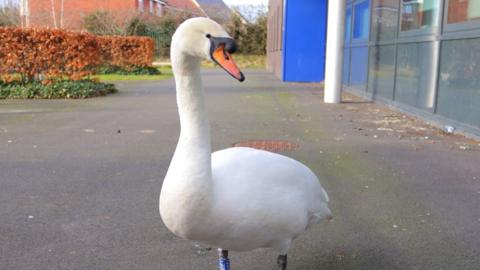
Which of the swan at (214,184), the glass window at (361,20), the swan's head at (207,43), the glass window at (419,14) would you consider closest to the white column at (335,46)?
the glass window at (419,14)

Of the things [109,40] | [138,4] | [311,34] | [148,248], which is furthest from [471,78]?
[138,4]

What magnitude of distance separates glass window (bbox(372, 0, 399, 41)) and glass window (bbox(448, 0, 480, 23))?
120 inches

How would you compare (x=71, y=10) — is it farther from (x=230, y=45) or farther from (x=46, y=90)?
(x=230, y=45)

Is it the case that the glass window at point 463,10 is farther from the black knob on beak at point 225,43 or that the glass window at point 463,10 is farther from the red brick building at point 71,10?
the red brick building at point 71,10

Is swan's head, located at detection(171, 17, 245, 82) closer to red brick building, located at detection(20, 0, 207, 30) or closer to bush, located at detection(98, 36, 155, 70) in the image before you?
bush, located at detection(98, 36, 155, 70)

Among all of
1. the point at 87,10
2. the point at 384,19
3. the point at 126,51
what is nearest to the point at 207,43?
the point at 384,19

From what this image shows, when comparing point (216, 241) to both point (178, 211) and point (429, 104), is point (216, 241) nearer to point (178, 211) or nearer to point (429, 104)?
point (178, 211)

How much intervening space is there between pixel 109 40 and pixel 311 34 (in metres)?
10.1

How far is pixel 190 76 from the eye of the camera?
265 centimetres

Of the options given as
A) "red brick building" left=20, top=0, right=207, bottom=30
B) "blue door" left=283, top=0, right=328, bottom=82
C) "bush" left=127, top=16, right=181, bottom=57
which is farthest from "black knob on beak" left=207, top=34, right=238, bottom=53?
"bush" left=127, top=16, right=181, bottom=57

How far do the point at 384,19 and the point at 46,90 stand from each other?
30.6 feet

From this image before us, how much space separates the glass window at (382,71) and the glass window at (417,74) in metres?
0.52

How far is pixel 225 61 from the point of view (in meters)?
2.37

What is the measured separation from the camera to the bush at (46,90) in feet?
46.9
